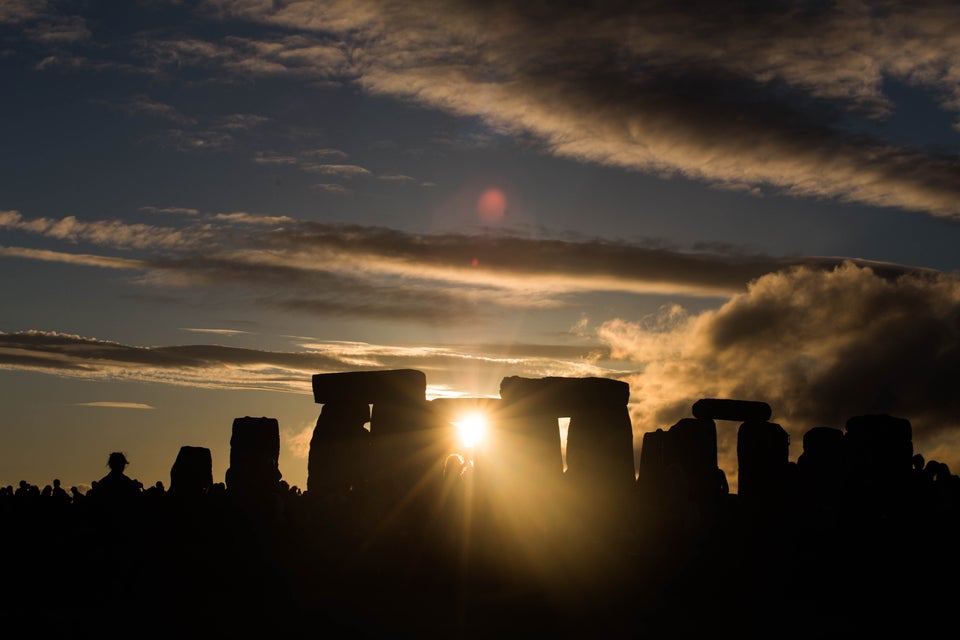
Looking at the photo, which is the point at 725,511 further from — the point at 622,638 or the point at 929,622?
the point at 622,638

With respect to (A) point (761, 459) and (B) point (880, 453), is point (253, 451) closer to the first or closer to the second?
(A) point (761, 459)

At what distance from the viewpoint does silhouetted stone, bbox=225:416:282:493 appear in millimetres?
27234

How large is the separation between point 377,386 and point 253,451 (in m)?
3.41

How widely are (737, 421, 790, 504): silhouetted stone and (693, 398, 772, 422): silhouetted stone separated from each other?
0.65m

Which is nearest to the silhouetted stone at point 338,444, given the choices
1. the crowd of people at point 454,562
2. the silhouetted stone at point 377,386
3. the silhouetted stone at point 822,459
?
the silhouetted stone at point 377,386

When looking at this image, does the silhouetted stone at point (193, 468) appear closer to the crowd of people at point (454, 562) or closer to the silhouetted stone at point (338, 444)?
the crowd of people at point (454, 562)

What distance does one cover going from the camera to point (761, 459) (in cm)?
2647

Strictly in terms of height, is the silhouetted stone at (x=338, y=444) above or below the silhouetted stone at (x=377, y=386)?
below

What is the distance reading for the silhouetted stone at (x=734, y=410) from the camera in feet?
90.5

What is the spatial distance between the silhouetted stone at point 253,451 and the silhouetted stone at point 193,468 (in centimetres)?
319

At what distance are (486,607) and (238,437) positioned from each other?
11.8 meters

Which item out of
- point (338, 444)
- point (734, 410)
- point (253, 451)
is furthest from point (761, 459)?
point (253, 451)

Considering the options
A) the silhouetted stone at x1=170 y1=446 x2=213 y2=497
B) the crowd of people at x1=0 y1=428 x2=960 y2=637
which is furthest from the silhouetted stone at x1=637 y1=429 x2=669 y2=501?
the silhouetted stone at x1=170 y1=446 x2=213 y2=497

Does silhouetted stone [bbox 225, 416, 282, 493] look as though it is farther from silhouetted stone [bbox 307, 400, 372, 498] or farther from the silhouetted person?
the silhouetted person
